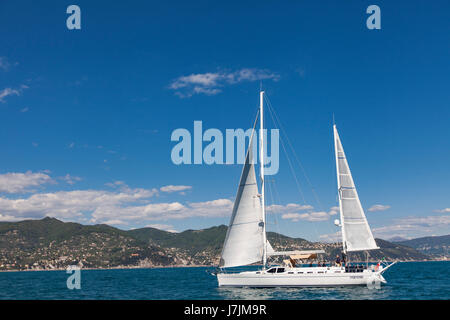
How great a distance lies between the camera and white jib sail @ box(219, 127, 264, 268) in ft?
133

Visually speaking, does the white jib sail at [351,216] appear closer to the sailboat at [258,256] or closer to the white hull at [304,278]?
the sailboat at [258,256]

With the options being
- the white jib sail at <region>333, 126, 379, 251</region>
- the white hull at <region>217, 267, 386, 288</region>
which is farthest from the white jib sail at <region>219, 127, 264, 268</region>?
the white jib sail at <region>333, 126, 379, 251</region>

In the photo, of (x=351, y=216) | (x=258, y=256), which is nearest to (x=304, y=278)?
(x=258, y=256)

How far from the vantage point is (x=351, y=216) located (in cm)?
4391

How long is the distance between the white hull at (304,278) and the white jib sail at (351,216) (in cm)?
413

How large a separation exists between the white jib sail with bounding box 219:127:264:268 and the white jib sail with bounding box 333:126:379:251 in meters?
10.1

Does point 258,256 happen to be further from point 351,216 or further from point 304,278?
point 351,216

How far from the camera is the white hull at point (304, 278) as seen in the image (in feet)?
129

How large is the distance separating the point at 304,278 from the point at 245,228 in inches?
309

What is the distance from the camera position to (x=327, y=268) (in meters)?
40.3

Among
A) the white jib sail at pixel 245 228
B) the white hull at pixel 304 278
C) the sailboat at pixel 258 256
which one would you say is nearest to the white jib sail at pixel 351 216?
the sailboat at pixel 258 256
